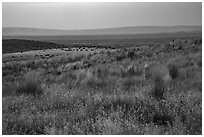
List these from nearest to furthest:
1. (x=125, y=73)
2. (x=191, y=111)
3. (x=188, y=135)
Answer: (x=188, y=135) < (x=191, y=111) < (x=125, y=73)

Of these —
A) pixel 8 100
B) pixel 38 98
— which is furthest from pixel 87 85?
pixel 8 100

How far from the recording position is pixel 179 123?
4.46 metres

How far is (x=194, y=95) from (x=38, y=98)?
3354mm

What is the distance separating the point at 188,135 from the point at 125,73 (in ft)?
19.0

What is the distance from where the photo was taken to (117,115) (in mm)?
4988

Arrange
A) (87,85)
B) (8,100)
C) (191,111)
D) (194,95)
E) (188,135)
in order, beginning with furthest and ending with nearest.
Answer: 1. (87,85)
2. (8,100)
3. (194,95)
4. (191,111)
5. (188,135)

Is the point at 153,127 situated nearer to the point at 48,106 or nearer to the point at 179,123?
the point at 179,123

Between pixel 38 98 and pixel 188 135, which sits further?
pixel 38 98

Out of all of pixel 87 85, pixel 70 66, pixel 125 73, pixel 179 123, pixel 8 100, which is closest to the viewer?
pixel 179 123

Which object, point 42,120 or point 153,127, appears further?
point 42,120

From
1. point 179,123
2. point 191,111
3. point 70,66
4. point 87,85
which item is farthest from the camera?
point 70,66

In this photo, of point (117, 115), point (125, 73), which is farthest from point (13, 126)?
point (125, 73)

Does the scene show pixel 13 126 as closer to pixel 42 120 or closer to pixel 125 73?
pixel 42 120

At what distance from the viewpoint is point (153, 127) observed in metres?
4.46
